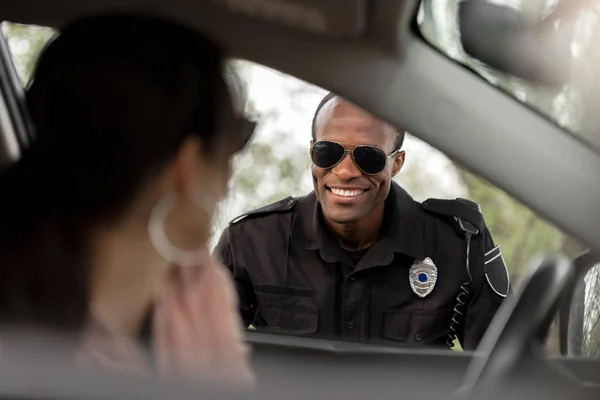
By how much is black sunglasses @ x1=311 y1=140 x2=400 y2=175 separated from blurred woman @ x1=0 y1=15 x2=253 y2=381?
43cm

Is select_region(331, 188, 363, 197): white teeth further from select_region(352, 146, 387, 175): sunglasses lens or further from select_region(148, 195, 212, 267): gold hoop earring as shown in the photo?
select_region(148, 195, 212, 267): gold hoop earring

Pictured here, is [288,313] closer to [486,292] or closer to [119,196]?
[486,292]

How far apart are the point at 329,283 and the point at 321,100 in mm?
637

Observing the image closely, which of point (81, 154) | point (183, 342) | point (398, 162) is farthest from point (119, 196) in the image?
point (398, 162)

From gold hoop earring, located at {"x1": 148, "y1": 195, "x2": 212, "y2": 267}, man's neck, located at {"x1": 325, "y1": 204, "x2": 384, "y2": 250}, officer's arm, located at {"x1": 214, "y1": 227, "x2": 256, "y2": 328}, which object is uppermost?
gold hoop earring, located at {"x1": 148, "y1": 195, "x2": 212, "y2": 267}

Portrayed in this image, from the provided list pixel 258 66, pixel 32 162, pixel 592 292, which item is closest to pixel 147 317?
pixel 32 162

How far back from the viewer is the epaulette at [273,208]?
1.39m

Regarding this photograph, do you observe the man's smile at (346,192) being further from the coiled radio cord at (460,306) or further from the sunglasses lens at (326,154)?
the coiled radio cord at (460,306)

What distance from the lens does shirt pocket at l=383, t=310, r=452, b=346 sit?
1.51 meters

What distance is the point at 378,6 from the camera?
1.11 meters

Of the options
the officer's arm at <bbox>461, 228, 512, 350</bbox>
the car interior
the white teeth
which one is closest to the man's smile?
the white teeth

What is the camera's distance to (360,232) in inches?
67.4

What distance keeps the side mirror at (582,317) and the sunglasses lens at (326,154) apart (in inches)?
18.6

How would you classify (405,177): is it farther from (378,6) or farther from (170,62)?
(170,62)
